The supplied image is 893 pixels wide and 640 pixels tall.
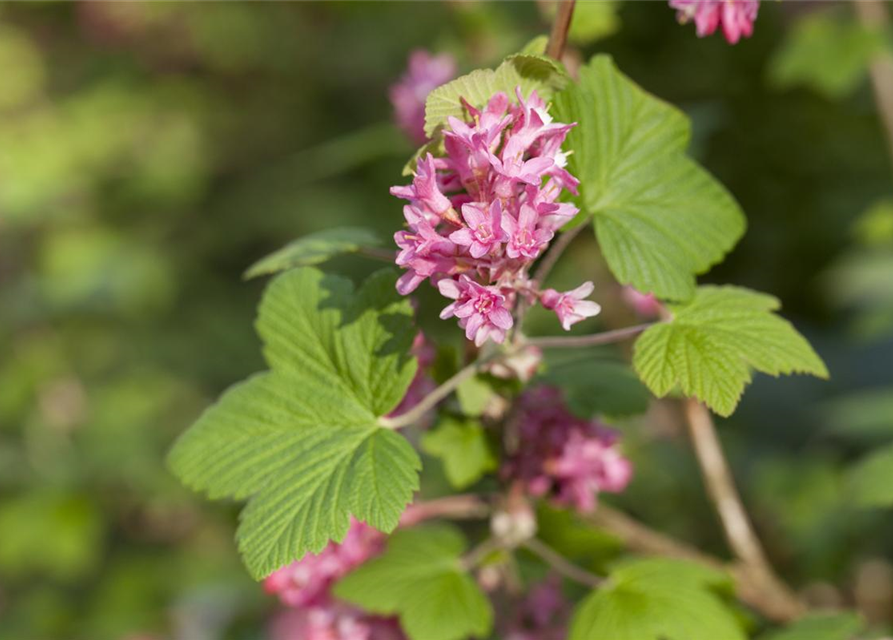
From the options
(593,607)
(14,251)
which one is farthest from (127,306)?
(593,607)

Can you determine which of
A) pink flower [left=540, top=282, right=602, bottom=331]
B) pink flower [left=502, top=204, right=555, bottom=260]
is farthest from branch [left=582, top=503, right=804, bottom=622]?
pink flower [left=502, top=204, right=555, bottom=260]

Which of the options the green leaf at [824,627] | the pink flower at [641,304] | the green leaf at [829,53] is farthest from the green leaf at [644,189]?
the green leaf at [829,53]

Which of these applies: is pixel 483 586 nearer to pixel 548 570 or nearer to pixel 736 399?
pixel 548 570

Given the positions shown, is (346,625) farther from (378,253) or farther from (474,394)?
(378,253)

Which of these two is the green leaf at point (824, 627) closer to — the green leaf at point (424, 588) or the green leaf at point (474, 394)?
the green leaf at point (424, 588)

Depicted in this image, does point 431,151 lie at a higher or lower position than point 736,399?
higher

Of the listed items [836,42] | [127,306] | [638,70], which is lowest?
[127,306]
